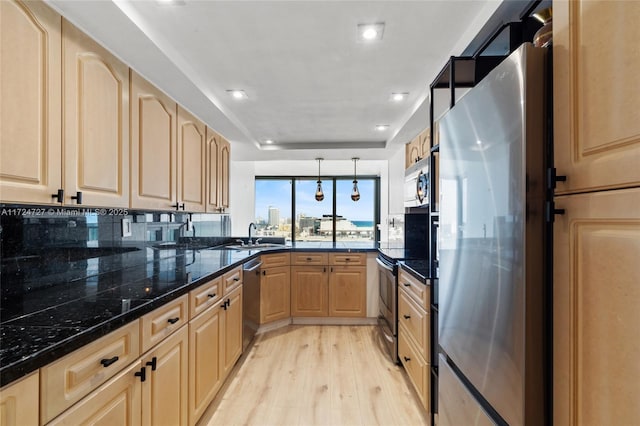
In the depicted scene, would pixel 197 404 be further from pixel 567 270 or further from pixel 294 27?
pixel 294 27

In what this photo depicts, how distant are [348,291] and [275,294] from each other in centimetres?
88

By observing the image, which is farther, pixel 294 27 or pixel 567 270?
pixel 294 27

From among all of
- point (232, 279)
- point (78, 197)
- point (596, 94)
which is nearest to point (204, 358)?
point (232, 279)

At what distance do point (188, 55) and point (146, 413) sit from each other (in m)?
1.90

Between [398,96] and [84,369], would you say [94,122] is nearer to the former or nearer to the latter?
[84,369]

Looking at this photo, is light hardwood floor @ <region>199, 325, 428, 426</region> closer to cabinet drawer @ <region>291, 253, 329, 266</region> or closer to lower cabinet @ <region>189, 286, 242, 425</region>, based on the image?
lower cabinet @ <region>189, 286, 242, 425</region>

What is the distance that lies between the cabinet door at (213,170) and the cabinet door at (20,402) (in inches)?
88.2

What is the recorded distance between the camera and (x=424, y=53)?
187cm

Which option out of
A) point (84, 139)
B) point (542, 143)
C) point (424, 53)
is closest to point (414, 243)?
point (424, 53)

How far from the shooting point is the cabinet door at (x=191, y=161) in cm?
240

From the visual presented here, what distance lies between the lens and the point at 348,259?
12.2 ft

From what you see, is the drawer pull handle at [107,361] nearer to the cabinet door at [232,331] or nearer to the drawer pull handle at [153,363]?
the drawer pull handle at [153,363]

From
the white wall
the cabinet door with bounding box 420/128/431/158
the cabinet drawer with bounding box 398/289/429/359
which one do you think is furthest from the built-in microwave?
the white wall

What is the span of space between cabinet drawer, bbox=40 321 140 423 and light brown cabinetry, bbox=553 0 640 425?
4.45ft
